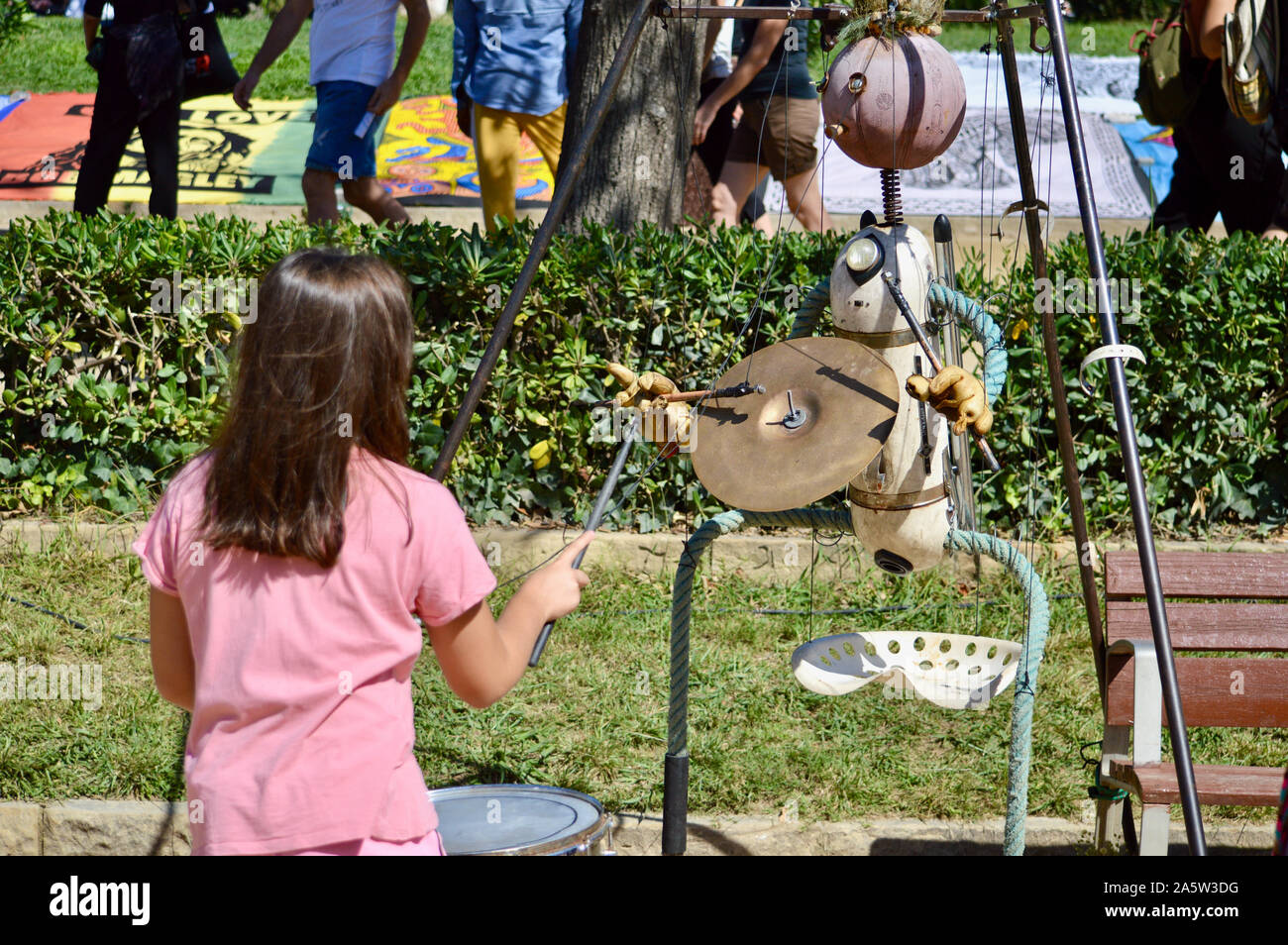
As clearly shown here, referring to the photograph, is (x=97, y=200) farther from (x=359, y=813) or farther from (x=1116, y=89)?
(x=1116, y=89)

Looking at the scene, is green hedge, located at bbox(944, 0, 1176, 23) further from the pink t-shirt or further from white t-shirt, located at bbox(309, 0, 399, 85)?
the pink t-shirt

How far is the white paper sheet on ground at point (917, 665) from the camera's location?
2.89 meters

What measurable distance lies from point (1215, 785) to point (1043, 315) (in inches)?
45.6

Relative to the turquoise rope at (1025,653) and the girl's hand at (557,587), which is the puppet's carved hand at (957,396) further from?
the girl's hand at (557,587)

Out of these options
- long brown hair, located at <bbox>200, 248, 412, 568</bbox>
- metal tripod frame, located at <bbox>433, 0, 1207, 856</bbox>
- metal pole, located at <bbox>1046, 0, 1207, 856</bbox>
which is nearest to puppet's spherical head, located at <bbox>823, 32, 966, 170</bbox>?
metal tripod frame, located at <bbox>433, 0, 1207, 856</bbox>

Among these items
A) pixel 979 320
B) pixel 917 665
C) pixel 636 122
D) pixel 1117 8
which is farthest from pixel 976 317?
pixel 1117 8

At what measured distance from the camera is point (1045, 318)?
2.94 m

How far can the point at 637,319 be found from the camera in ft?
15.5

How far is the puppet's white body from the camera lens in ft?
8.87

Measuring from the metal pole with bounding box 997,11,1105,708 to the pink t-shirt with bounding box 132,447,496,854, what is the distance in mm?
1615

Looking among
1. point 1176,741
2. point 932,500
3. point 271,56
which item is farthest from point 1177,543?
point 271,56

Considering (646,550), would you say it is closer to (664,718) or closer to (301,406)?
(664,718)

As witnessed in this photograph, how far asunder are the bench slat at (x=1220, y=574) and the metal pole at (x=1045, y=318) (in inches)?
7.2

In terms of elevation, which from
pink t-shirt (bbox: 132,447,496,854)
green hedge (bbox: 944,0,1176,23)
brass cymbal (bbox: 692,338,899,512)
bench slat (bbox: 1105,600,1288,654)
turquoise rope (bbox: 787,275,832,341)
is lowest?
bench slat (bbox: 1105,600,1288,654)
